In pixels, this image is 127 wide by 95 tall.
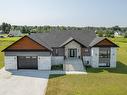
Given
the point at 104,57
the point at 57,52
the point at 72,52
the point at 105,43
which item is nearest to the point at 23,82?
the point at 57,52

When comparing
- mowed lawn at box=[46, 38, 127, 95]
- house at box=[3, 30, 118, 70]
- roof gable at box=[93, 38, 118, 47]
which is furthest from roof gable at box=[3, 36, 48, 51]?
roof gable at box=[93, 38, 118, 47]

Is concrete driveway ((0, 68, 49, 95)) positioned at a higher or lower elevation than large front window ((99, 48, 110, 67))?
lower

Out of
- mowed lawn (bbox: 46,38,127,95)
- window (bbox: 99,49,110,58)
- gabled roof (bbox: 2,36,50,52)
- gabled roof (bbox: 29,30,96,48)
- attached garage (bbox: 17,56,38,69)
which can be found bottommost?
mowed lawn (bbox: 46,38,127,95)

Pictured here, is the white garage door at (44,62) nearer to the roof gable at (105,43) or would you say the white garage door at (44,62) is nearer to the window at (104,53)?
the roof gable at (105,43)

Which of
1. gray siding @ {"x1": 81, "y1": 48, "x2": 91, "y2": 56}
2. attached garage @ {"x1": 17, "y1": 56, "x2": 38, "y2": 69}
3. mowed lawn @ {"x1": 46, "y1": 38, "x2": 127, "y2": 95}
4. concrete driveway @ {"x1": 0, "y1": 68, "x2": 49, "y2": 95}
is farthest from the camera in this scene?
gray siding @ {"x1": 81, "y1": 48, "x2": 91, "y2": 56}

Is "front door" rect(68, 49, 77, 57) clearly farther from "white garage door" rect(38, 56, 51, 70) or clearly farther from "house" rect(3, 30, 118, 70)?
"white garage door" rect(38, 56, 51, 70)

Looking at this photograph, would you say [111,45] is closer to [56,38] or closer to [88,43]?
[88,43]

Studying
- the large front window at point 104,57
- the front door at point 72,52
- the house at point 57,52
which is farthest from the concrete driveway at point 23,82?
the large front window at point 104,57

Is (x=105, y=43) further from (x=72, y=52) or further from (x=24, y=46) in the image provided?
(x=24, y=46)
